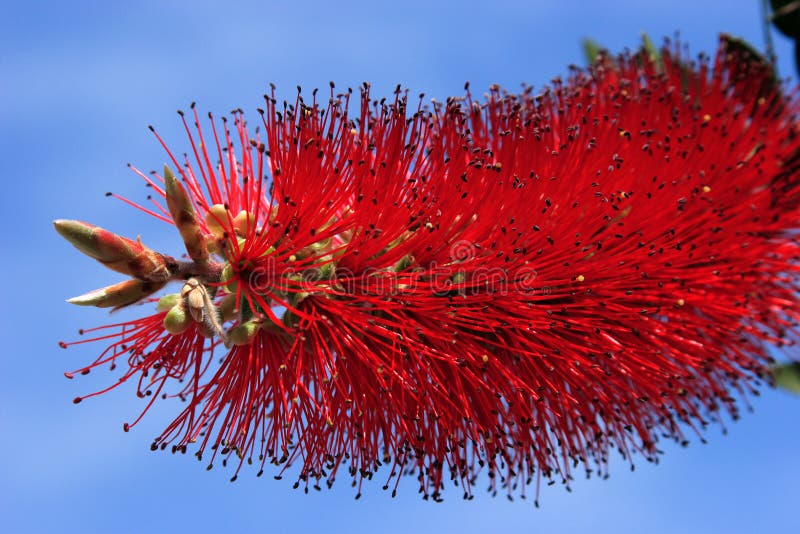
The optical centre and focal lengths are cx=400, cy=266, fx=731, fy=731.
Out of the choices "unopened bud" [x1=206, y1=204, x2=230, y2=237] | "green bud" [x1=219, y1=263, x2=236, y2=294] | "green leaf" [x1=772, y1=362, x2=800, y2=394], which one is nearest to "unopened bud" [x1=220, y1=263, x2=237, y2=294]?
"green bud" [x1=219, y1=263, x2=236, y2=294]

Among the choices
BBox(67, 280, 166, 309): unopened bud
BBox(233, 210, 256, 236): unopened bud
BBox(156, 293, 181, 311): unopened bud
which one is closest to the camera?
BBox(67, 280, 166, 309): unopened bud

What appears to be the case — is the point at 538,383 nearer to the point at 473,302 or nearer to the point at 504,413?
the point at 504,413

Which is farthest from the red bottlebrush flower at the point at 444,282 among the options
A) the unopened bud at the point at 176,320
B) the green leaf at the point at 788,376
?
the green leaf at the point at 788,376

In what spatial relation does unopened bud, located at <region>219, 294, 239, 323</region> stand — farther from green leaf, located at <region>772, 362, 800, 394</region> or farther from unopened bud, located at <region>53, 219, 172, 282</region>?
green leaf, located at <region>772, 362, 800, 394</region>

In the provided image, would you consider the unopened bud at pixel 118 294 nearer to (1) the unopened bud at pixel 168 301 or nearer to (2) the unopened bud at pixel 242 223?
(1) the unopened bud at pixel 168 301

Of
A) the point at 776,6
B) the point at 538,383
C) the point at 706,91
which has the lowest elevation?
the point at 538,383

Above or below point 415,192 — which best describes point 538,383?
below

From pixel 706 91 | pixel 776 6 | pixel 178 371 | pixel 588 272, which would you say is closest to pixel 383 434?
pixel 178 371
